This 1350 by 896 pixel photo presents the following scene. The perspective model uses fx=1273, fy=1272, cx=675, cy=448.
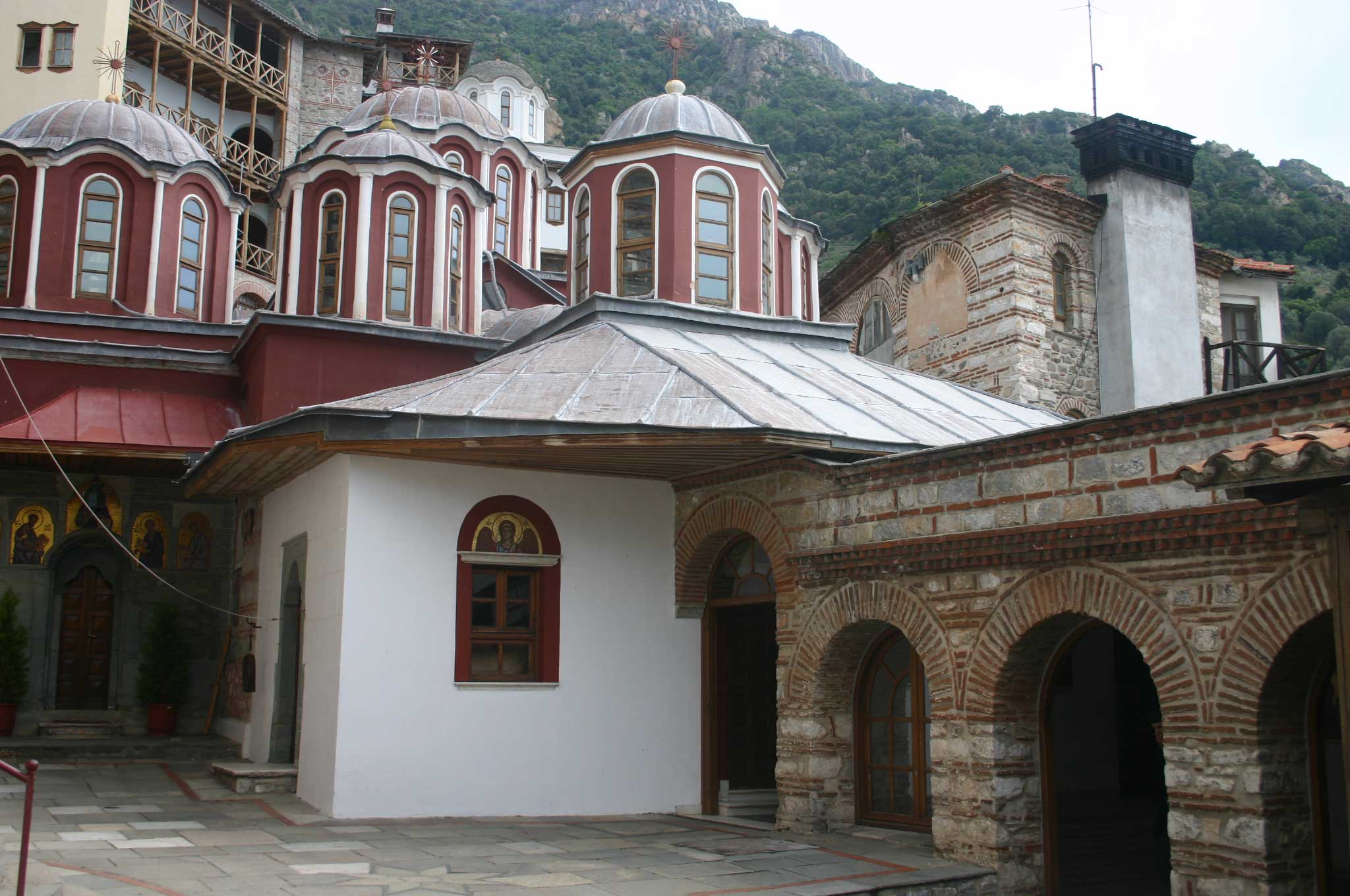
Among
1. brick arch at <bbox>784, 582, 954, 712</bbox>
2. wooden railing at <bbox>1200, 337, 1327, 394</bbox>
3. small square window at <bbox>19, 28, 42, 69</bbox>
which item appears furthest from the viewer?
small square window at <bbox>19, 28, 42, 69</bbox>

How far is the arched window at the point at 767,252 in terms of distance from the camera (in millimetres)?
14828

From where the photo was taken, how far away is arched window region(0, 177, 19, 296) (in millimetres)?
16094

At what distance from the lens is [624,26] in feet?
209

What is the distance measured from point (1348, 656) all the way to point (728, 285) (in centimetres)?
924

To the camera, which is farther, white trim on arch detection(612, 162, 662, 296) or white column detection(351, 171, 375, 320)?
white column detection(351, 171, 375, 320)

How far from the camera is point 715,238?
14.4m

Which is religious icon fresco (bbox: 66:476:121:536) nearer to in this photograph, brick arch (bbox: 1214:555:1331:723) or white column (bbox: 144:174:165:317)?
white column (bbox: 144:174:165:317)

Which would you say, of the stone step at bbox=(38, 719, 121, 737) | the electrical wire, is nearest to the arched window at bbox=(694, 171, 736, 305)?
the electrical wire

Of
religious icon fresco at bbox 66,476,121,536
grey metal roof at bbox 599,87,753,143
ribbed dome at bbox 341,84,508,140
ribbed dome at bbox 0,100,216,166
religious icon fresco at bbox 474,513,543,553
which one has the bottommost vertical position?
religious icon fresco at bbox 474,513,543,553

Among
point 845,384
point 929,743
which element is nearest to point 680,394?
point 845,384

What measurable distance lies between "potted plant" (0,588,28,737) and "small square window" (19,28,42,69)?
18759mm

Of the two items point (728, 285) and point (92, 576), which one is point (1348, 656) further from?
point (92, 576)

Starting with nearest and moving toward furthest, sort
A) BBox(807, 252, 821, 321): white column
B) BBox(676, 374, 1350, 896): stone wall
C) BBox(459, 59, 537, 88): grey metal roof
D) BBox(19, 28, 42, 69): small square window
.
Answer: BBox(676, 374, 1350, 896): stone wall
BBox(807, 252, 821, 321): white column
BBox(19, 28, 42, 69): small square window
BBox(459, 59, 537, 88): grey metal roof

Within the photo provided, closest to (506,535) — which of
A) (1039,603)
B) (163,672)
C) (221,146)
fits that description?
(1039,603)
